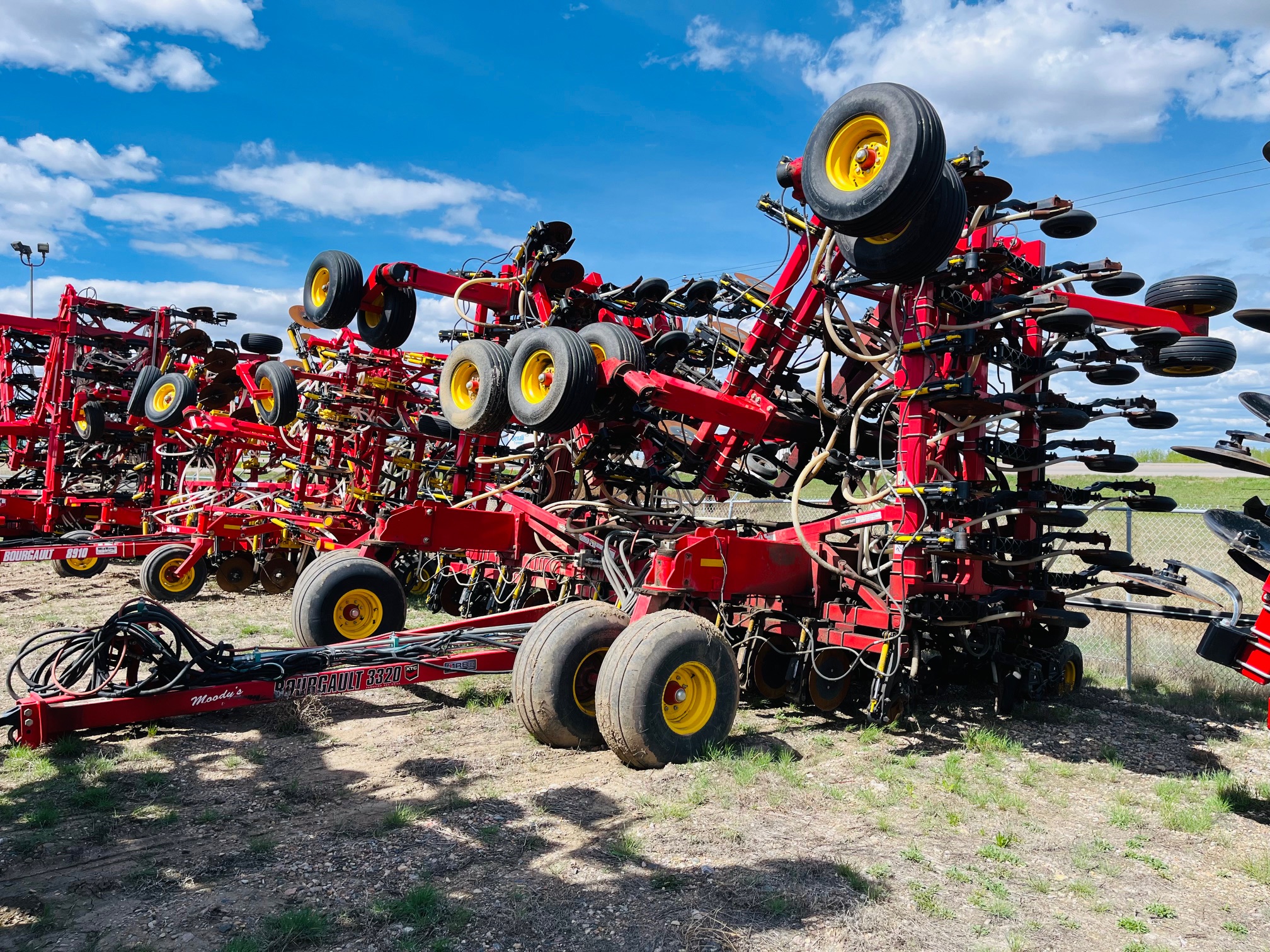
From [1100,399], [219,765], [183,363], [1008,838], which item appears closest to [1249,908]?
[1008,838]

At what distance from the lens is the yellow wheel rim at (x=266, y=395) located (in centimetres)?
1272

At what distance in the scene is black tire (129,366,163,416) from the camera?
14727 millimetres

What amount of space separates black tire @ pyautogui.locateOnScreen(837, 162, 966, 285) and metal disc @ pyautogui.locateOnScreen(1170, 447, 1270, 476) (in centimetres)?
187

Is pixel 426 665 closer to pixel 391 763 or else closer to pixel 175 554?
pixel 391 763

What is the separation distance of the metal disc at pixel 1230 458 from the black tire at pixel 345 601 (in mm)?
6480

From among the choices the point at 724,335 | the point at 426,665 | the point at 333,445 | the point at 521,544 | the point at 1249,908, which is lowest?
the point at 1249,908

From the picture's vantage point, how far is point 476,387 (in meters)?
8.47

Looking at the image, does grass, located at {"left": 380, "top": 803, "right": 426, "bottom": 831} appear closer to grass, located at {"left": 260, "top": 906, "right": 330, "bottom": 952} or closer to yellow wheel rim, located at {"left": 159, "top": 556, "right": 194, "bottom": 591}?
grass, located at {"left": 260, "top": 906, "right": 330, "bottom": 952}

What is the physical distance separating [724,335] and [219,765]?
575cm

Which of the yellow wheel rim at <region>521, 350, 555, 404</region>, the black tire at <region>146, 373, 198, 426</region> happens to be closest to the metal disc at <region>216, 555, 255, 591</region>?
the black tire at <region>146, 373, 198, 426</region>

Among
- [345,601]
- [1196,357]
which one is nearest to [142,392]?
[345,601]

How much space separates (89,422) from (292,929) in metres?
13.9

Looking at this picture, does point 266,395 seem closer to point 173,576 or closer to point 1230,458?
point 173,576

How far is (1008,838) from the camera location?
4871 mm
